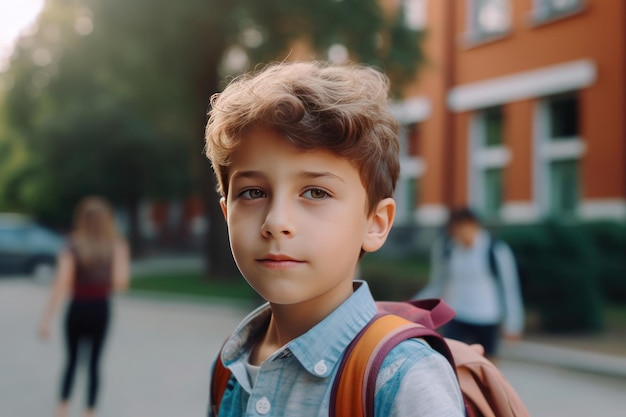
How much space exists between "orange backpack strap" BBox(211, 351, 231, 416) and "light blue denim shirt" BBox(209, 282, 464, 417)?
33 millimetres

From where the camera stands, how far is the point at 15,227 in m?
25.0

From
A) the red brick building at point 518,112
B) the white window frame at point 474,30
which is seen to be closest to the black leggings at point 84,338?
the red brick building at point 518,112

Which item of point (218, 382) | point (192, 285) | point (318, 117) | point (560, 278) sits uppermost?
point (318, 117)

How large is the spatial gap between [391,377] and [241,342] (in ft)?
1.60

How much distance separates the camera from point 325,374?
146 cm

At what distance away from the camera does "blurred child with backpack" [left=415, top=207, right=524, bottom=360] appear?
637 cm

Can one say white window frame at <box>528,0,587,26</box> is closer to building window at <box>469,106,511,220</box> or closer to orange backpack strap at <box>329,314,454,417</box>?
building window at <box>469,106,511,220</box>

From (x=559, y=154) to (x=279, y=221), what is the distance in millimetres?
16920

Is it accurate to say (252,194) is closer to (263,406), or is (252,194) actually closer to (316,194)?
(316,194)

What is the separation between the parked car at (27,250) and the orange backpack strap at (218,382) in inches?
971

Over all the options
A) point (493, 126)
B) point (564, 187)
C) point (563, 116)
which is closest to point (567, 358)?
point (564, 187)

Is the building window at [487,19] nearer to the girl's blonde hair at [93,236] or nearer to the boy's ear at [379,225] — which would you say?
the girl's blonde hair at [93,236]

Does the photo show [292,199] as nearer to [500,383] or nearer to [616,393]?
[500,383]

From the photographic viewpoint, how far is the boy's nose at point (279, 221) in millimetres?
1423
